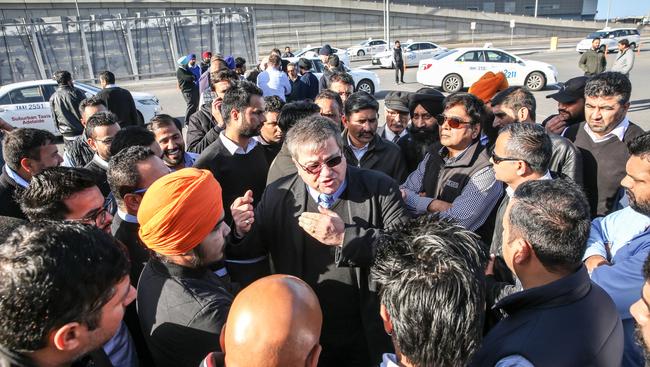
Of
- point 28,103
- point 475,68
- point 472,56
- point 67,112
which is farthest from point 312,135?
point 472,56

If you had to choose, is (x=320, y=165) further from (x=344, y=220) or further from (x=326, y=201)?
(x=344, y=220)

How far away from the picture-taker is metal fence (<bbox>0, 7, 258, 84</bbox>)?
21000 mm

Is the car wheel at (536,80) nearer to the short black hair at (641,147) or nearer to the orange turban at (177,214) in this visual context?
the short black hair at (641,147)

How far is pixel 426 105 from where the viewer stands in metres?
4.06

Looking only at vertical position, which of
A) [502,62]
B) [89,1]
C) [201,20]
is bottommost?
[502,62]

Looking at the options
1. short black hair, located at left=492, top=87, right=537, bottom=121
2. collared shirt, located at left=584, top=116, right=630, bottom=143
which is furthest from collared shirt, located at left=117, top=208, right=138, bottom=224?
collared shirt, located at left=584, top=116, right=630, bottom=143

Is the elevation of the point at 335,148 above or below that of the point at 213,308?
above

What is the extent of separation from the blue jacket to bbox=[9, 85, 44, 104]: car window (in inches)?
493

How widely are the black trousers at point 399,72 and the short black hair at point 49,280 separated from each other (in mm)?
18186

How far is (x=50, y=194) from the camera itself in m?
2.30

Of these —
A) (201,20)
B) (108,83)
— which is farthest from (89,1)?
(108,83)

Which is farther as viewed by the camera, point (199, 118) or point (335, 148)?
point (199, 118)

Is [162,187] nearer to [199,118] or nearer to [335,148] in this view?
[335,148]

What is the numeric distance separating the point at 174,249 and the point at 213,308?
0.99ft
